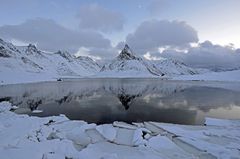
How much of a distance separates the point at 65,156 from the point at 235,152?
7778mm

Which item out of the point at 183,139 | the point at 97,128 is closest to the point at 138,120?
the point at 97,128

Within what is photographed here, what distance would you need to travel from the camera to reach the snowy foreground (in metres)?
10.6

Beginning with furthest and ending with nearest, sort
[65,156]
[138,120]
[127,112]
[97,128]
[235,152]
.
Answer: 1. [127,112]
2. [138,120]
3. [97,128]
4. [235,152]
5. [65,156]

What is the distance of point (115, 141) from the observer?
12820 mm

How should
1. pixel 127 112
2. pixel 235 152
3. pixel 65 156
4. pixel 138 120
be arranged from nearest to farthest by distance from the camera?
pixel 65 156
pixel 235 152
pixel 138 120
pixel 127 112

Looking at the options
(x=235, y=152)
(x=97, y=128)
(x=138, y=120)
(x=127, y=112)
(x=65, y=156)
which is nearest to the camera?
(x=65, y=156)

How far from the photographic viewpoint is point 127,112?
23906mm

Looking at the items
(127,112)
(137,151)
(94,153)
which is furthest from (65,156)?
(127,112)

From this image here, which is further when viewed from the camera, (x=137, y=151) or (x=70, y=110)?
(x=70, y=110)

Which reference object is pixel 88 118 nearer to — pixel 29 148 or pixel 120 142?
pixel 120 142

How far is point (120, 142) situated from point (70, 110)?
13548 millimetres

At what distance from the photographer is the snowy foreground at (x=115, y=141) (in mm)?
10625

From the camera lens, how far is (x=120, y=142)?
1269cm

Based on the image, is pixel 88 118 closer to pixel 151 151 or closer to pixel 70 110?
pixel 70 110
